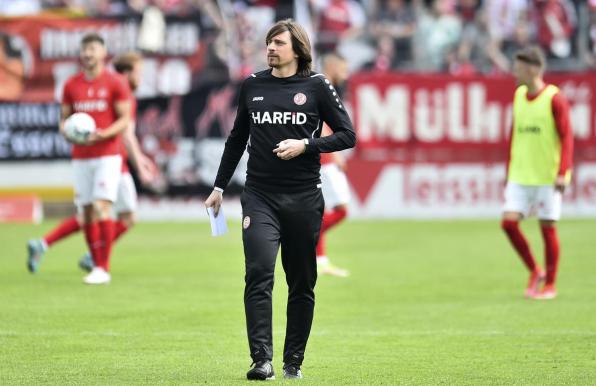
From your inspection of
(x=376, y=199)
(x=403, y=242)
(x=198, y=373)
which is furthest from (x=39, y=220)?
(x=198, y=373)

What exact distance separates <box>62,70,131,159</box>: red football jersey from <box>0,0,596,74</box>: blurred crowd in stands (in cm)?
977

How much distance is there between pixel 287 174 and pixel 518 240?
18.1ft

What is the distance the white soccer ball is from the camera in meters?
13.9

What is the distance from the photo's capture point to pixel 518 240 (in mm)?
13383

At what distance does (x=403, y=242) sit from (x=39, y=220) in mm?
7300

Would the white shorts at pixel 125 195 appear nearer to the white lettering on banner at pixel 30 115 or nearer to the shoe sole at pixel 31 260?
the shoe sole at pixel 31 260

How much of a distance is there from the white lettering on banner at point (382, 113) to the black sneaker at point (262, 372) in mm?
15749

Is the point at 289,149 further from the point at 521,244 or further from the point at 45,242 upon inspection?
the point at 45,242

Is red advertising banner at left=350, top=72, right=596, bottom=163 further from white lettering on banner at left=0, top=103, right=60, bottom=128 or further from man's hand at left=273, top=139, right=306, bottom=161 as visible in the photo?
man's hand at left=273, top=139, right=306, bottom=161

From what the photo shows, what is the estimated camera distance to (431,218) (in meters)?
23.5

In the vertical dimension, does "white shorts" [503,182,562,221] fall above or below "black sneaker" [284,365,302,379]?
above

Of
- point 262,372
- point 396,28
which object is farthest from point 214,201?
point 396,28

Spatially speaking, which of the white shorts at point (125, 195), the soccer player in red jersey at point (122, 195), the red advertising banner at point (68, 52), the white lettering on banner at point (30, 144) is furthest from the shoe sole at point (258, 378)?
the white lettering on banner at point (30, 144)

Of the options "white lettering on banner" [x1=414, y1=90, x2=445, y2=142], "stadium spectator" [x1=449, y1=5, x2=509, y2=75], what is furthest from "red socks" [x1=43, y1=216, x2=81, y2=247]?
"stadium spectator" [x1=449, y1=5, x2=509, y2=75]
